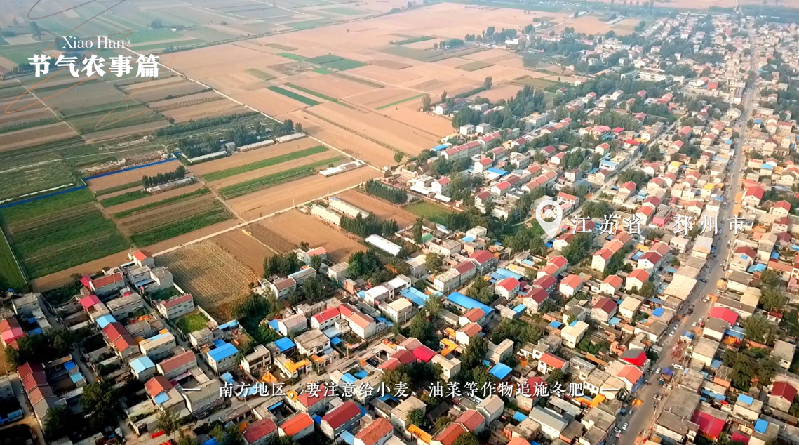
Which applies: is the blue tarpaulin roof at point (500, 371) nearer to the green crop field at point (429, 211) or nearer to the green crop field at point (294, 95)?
the green crop field at point (429, 211)

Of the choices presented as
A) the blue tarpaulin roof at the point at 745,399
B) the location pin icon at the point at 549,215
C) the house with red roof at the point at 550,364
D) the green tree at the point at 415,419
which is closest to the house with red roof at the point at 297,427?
the green tree at the point at 415,419

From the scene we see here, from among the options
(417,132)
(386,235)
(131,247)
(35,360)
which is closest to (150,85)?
(417,132)

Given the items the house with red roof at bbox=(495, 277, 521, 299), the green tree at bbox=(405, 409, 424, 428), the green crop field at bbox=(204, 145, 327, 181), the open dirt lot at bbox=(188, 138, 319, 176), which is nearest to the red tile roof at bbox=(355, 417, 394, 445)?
the green tree at bbox=(405, 409, 424, 428)

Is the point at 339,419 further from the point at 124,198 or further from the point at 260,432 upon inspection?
the point at 124,198

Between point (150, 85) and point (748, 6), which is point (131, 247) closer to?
point (150, 85)

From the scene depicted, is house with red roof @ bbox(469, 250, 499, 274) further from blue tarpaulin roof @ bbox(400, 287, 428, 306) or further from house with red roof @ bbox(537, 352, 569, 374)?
house with red roof @ bbox(537, 352, 569, 374)
